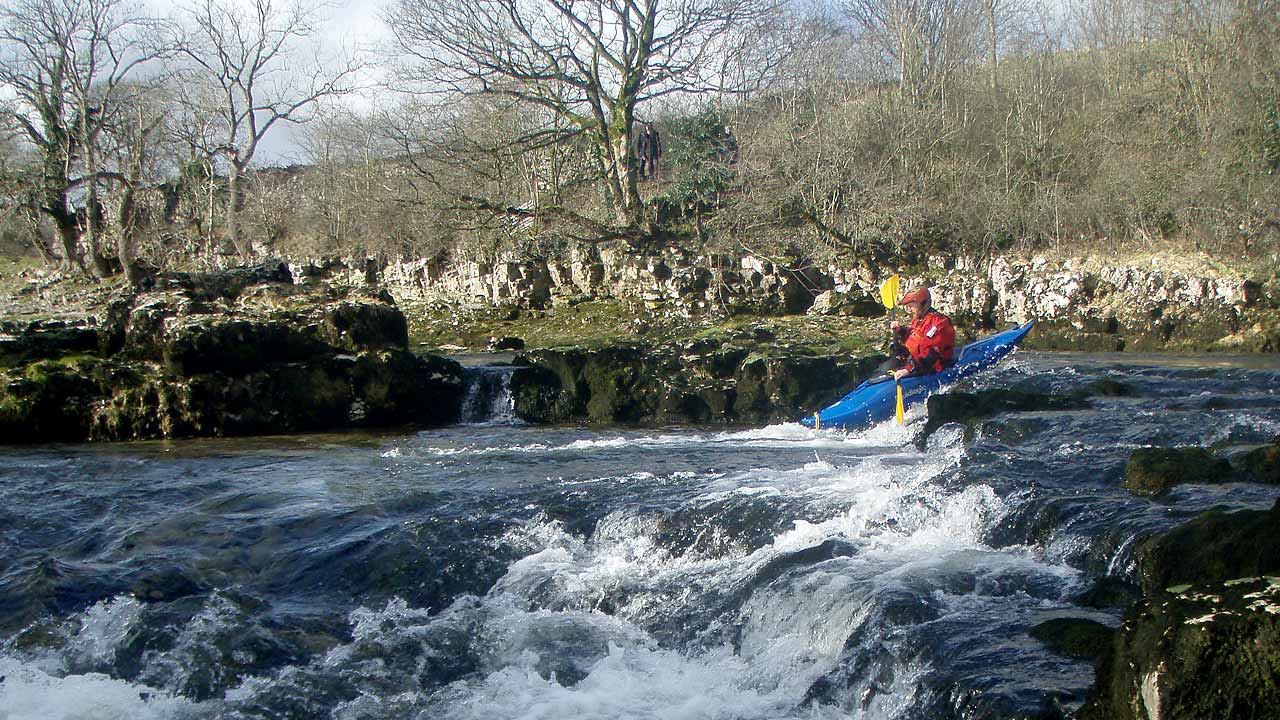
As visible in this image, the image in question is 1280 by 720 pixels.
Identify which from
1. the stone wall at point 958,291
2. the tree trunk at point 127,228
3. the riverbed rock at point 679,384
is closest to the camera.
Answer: the riverbed rock at point 679,384

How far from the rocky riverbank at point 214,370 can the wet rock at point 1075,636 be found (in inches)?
354

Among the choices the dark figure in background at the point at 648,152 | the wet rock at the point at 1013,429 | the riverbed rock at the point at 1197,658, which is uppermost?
the dark figure in background at the point at 648,152

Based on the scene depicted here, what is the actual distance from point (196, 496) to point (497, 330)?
547 inches

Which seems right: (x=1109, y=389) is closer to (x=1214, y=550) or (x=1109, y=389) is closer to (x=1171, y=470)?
(x=1171, y=470)

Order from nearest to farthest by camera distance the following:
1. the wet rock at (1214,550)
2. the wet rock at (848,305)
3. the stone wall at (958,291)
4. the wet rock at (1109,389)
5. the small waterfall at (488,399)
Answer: the wet rock at (1214,550) → the wet rock at (1109,389) → the small waterfall at (488,399) → the stone wall at (958,291) → the wet rock at (848,305)

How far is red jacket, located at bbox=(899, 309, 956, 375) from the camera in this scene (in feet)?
34.6

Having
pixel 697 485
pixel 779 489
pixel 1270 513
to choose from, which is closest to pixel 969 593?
pixel 1270 513

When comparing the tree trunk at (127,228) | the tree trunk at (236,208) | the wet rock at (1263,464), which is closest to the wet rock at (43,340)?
the tree trunk at (127,228)

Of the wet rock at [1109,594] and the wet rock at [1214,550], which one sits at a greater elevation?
the wet rock at [1214,550]

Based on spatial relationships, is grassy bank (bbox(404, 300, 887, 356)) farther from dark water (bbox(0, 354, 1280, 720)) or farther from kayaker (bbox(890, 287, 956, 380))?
dark water (bbox(0, 354, 1280, 720))

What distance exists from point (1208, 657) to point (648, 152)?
2516 cm

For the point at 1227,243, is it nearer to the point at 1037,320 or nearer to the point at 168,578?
the point at 1037,320

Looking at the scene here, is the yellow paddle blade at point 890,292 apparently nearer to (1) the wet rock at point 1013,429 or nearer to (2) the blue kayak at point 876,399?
(2) the blue kayak at point 876,399

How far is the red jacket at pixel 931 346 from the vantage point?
10531 millimetres
